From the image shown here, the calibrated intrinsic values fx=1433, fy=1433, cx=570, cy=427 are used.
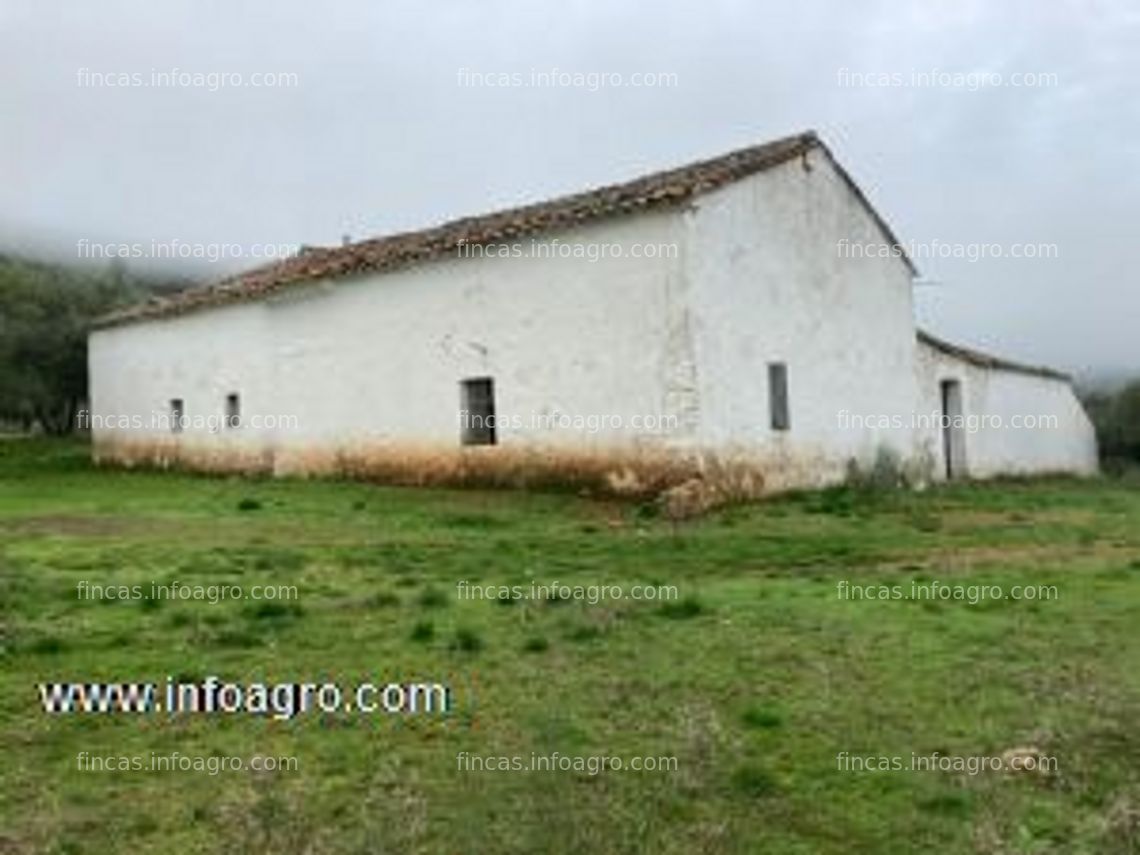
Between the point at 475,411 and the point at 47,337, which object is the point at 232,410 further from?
the point at 47,337

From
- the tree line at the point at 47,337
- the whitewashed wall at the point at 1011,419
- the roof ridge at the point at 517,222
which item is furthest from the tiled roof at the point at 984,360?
the tree line at the point at 47,337

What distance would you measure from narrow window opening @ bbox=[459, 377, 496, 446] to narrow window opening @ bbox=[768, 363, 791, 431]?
4391mm

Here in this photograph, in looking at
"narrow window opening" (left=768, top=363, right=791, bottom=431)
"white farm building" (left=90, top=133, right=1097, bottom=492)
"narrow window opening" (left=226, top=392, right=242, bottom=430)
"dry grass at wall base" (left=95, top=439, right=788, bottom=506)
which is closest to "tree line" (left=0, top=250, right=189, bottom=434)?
"narrow window opening" (left=226, top=392, right=242, bottom=430)

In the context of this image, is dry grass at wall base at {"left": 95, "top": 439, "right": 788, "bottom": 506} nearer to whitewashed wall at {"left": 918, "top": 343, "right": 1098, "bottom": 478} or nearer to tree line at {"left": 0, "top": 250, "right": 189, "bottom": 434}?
whitewashed wall at {"left": 918, "top": 343, "right": 1098, "bottom": 478}

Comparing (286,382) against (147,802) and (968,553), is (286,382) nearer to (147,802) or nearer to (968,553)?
(968,553)

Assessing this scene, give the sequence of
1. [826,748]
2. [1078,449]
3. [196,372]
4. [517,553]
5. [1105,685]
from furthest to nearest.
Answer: [1078,449] → [196,372] → [517,553] → [1105,685] → [826,748]

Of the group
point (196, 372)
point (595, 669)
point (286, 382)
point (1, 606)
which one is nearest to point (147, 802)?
point (595, 669)

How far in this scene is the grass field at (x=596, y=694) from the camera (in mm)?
5855

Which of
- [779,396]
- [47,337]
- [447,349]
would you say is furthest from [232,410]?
[47,337]

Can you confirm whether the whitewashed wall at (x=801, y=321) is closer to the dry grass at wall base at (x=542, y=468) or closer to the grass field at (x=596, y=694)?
the dry grass at wall base at (x=542, y=468)

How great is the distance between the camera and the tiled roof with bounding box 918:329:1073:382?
2825 cm

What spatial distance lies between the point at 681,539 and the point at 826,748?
8.71 metres

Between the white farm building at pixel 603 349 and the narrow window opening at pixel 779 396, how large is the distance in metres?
0.03

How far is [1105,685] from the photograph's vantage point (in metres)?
8.23
